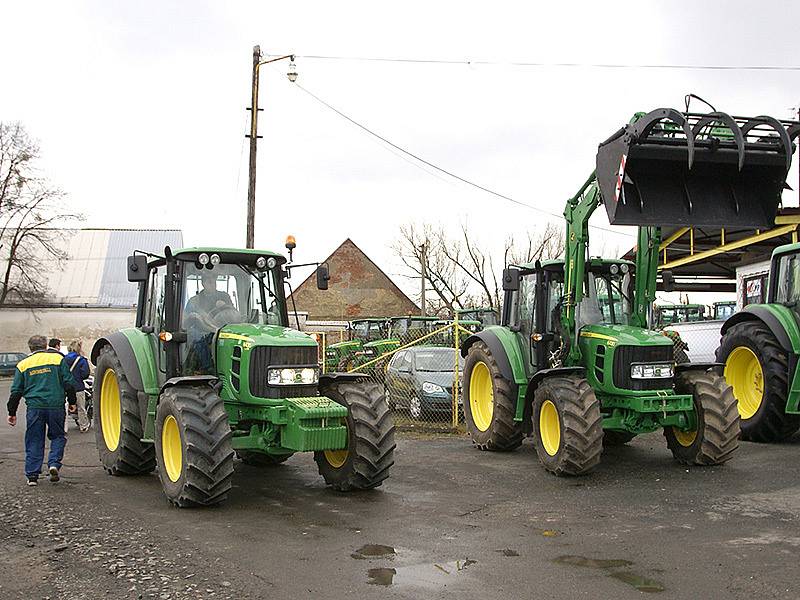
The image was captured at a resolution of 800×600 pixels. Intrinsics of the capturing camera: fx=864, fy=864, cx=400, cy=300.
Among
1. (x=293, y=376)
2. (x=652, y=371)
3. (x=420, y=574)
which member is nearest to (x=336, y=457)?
(x=293, y=376)

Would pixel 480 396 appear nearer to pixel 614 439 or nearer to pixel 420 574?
pixel 614 439

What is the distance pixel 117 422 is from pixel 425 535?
5.04m

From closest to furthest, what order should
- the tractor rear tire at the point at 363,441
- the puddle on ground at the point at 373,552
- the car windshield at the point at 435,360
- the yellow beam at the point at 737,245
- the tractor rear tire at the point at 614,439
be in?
1. the puddle on ground at the point at 373,552
2. the tractor rear tire at the point at 363,441
3. the tractor rear tire at the point at 614,439
4. the car windshield at the point at 435,360
5. the yellow beam at the point at 737,245

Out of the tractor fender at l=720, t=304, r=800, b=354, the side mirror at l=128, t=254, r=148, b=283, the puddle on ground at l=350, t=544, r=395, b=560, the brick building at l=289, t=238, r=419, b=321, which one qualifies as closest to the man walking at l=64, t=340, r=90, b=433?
the side mirror at l=128, t=254, r=148, b=283

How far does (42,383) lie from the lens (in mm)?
9711

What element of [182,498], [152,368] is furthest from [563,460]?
[152,368]

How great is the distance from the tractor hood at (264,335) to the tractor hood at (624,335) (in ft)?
11.7

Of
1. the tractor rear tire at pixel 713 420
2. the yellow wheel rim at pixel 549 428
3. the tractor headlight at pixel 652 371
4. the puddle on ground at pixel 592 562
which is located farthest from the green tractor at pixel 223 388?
the tractor rear tire at pixel 713 420

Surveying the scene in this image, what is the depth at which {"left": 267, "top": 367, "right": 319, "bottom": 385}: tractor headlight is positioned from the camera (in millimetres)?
8648

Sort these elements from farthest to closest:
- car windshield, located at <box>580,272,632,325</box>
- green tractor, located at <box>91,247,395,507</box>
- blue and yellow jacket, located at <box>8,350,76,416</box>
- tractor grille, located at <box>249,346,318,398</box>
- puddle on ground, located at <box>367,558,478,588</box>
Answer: car windshield, located at <box>580,272,632,325</box>
blue and yellow jacket, located at <box>8,350,76,416</box>
tractor grille, located at <box>249,346,318,398</box>
green tractor, located at <box>91,247,395,507</box>
puddle on ground, located at <box>367,558,478,588</box>

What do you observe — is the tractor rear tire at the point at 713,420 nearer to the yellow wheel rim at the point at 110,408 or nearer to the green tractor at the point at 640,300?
the green tractor at the point at 640,300

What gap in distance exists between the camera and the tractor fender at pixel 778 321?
1162cm

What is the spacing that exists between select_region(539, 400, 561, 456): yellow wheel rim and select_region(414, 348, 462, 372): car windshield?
18.7 feet

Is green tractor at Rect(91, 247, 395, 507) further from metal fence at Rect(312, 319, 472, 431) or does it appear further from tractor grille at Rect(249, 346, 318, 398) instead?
metal fence at Rect(312, 319, 472, 431)
